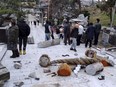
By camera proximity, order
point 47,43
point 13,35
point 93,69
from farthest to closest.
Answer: point 47,43
point 13,35
point 93,69

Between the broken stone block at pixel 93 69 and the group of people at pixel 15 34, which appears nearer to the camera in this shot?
the broken stone block at pixel 93 69

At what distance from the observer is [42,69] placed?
33.5 feet

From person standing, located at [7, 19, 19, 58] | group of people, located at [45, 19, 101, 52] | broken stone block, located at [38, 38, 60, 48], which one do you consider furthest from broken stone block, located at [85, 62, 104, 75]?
broken stone block, located at [38, 38, 60, 48]

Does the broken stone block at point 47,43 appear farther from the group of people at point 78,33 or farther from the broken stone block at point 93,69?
the broken stone block at point 93,69

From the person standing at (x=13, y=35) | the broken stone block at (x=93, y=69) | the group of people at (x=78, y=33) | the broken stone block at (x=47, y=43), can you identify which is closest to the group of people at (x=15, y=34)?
the person standing at (x=13, y=35)

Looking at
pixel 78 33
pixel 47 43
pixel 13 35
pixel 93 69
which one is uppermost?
pixel 13 35

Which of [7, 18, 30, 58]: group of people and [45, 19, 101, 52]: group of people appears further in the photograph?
[45, 19, 101, 52]: group of people

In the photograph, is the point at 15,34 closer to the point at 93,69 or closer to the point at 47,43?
the point at 93,69

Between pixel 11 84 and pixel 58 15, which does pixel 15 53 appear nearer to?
pixel 11 84

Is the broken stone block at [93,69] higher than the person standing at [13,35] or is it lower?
lower

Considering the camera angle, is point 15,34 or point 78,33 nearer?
point 15,34

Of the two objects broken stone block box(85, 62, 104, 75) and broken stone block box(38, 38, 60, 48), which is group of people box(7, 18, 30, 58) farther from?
broken stone block box(85, 62, 104, 75)

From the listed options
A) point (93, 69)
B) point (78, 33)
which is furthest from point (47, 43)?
point (93, 69)

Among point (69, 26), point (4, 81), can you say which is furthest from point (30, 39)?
point (4, 81)
